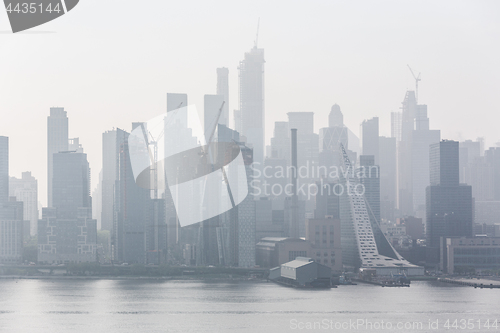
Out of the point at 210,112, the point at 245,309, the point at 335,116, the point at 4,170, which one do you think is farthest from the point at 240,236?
the point at 335,116

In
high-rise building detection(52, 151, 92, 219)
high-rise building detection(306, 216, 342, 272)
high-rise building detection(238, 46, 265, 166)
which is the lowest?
high-rise building detection(306, 216, 342, 272)

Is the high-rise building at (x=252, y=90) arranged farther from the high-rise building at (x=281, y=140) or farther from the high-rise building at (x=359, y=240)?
the high-rise building at (x=359, y=240)

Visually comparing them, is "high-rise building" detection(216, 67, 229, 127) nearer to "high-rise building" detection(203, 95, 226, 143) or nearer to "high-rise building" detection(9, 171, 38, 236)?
"high-rise building" detection(203, 95, 226, 143)

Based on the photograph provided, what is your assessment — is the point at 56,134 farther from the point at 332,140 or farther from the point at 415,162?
the point at 415,162

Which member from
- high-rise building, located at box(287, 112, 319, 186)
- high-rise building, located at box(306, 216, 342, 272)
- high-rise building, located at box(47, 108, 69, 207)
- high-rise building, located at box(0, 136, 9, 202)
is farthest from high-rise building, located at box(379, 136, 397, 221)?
high-rise building, located at box(306, 216, 342, 272)

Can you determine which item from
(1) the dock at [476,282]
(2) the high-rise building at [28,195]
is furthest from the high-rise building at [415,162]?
(1) the dock at [476,282]

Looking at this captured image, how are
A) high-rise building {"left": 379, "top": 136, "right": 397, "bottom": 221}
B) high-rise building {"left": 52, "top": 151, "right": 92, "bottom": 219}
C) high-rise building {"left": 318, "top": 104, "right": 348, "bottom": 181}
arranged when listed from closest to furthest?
high-rise building {"left": 52, "top": 151, "right": 92, "bottom": 219}
high-rise building {"left": 318, "top": 104, "right": 348, "bottom": 181}
high-rise building {"left": 379, "top": 136, "right": 397, "bottom": 221}
